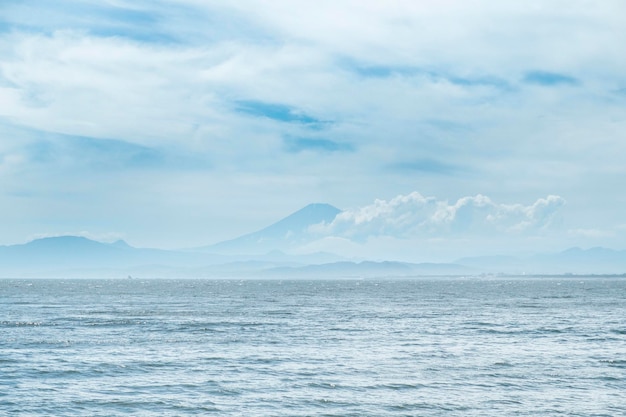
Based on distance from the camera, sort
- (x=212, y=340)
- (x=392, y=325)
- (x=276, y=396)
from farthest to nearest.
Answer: (x=392, y=325) → (x=212, y=340) → (x=276, y=396)

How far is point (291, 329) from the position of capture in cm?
7706

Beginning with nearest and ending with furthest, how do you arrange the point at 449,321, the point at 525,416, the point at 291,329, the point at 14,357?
the point at 525,416 < the point at 14,357 < the point at 291,329 < the point at 449,321

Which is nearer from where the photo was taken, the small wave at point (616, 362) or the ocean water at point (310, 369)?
the ocean water at point (310, 369)

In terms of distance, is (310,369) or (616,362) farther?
(616,362)

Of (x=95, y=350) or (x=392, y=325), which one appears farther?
(x=392, y=325)

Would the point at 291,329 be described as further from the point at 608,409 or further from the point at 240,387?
the point at 608,409

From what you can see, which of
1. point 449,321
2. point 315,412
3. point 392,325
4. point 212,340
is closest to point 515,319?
point 449,321

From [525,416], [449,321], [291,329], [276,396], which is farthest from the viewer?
[449,321]

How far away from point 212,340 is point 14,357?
1752cm

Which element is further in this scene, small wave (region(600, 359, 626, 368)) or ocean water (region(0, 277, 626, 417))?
small wave (region(600, 359, 626, 368))

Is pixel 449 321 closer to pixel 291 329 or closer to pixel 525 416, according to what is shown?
pixel 291 329

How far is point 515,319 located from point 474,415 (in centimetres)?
5927

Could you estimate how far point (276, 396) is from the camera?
41.4 m

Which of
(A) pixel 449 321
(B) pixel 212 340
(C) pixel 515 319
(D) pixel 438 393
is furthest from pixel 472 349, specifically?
(C) pixel 515 319
